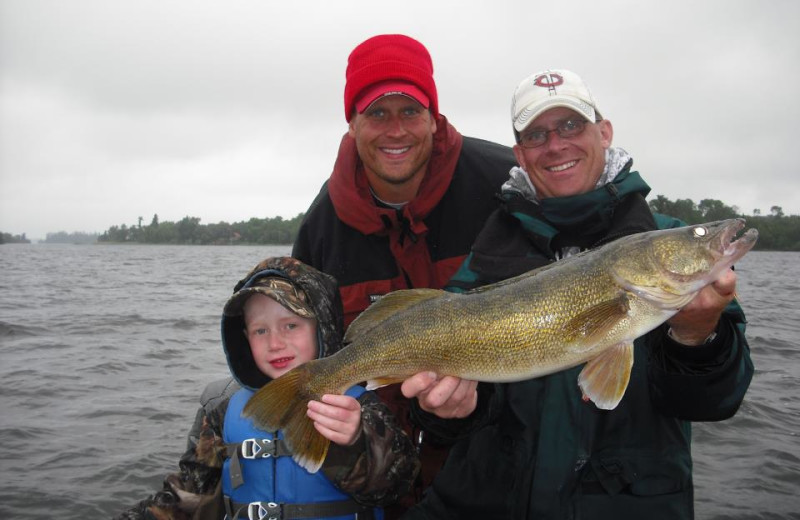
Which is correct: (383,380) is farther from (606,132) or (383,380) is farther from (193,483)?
(606,132)

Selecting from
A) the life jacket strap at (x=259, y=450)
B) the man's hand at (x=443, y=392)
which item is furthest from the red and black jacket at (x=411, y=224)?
the man's hand at (x=443, y=392)

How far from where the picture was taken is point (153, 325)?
1700 centimetres

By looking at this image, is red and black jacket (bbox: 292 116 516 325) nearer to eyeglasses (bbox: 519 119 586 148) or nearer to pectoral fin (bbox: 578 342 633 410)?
eyeglasses (bbox: 519 119 586 148)

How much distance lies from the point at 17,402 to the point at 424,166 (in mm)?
8183

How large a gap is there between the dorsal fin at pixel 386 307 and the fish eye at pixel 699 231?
1.36 metres

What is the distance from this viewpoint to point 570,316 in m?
3.01

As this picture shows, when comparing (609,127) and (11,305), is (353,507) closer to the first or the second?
(609,127)

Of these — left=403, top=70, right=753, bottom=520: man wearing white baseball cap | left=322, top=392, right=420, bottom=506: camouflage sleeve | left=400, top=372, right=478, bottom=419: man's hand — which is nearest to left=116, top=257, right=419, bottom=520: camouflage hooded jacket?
left=322, top=392, right=420, bottom=506: camouflage sleeve

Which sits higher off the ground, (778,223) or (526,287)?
(778,223)

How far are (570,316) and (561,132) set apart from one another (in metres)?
1.47

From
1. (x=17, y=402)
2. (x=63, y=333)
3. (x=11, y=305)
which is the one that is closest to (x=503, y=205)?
(x=17, y=402)

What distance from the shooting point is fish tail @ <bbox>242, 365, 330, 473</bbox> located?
3.47 meters

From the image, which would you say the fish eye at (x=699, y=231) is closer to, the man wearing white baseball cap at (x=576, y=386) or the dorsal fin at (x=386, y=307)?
the man wearing white baseball cap at (x=576, y=386)

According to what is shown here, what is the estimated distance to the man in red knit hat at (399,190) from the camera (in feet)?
15.5
